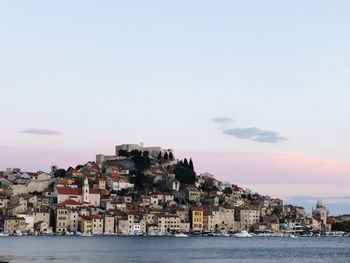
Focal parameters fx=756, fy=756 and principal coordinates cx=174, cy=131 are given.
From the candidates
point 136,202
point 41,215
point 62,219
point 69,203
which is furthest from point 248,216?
point 41,215

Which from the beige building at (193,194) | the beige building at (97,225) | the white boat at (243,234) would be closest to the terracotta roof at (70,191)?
the beige building at (97,225)

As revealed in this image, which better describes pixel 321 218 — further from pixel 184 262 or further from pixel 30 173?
pixel 184 262

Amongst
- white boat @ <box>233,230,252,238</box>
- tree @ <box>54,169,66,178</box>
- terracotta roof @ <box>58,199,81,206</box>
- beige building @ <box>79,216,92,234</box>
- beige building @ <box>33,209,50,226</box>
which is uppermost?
tree @ <box>54,169,66,178</box>

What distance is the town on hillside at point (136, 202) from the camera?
102 m

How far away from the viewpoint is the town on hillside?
102375mm

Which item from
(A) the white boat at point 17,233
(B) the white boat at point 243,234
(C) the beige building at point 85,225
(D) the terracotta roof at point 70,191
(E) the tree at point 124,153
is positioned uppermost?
(E) the tree at point 124,153

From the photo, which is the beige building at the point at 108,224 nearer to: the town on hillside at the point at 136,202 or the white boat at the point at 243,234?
the town on hillside at the point at 136,202

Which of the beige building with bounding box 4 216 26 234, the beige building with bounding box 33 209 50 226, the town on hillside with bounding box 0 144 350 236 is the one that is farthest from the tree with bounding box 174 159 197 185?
the beige building with bounding box 4 216 26 234

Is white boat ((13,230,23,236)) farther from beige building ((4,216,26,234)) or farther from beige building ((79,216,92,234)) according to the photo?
beige building ((79,216,92,234))

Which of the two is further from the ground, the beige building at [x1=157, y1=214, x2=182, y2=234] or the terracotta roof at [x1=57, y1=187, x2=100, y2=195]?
the terracotta roof at [x1=57, y1=187, x2=100, y2=195]

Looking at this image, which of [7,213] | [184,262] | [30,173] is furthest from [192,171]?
[184,262]

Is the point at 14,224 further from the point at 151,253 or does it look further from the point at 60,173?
the point at 151,253

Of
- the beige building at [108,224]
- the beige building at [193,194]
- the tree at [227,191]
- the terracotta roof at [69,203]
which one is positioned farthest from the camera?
the tree at [227,191]

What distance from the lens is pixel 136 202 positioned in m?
116
